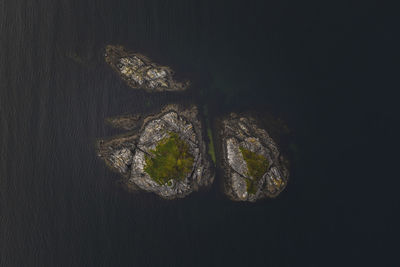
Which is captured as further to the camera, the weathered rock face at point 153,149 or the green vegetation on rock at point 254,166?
the green vegetation on rock at point 254,166

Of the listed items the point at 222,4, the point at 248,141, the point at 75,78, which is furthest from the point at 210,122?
the point at 75,78

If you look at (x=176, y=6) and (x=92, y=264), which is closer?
(x=92, y=264)

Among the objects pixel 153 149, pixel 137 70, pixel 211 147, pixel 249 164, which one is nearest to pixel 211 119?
pixel 211 147

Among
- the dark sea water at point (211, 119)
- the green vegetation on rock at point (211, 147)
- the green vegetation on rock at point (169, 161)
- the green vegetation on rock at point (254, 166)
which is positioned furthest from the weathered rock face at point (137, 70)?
the green vegetation on rock at point (254, 166)

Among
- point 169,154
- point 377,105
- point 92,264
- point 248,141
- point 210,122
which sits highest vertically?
point 377,105

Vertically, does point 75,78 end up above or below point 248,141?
above

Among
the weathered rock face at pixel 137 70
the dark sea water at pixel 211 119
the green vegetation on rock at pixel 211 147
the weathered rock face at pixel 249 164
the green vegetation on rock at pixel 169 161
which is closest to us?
the dark sea water at pixel 211 119

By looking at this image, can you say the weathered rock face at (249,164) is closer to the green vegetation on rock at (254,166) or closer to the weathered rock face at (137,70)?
the green vegetation on rock at (254,166)

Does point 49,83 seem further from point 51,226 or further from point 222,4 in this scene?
point 222,4
